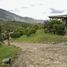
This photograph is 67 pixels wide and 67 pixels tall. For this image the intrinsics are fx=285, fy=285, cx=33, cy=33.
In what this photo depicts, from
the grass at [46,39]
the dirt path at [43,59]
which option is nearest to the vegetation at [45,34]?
the grass at [46,39]

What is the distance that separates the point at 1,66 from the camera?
18953 millimetres

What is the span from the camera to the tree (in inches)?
1574

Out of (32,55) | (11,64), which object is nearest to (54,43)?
(32,55)

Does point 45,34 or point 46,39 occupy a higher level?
point 45,34

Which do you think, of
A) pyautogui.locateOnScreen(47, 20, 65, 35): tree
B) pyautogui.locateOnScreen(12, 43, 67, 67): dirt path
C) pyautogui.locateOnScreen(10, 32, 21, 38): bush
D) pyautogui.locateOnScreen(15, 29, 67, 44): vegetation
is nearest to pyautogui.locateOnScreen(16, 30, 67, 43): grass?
pyautogui.locateOnScreen(15, 29, 67, 44): vegetation

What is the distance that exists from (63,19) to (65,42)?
1231 centimetres

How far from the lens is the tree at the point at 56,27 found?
131 feet

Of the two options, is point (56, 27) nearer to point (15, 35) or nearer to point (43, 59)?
point (15, 35)

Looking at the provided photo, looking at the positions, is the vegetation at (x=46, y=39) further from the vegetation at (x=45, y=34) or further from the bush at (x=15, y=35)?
the bush at (x=15, y=35)

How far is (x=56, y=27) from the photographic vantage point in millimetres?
40156

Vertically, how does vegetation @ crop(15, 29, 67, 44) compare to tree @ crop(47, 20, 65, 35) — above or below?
below

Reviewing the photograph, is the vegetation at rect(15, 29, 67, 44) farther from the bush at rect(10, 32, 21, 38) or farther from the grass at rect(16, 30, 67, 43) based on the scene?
the bush at rect(10, 32, 21, 38)

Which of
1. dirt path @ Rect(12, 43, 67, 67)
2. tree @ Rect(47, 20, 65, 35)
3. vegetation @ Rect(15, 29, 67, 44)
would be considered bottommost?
dirt path @ Rect(12, 43, 67, 67)

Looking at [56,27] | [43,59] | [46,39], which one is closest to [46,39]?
[46,39]
